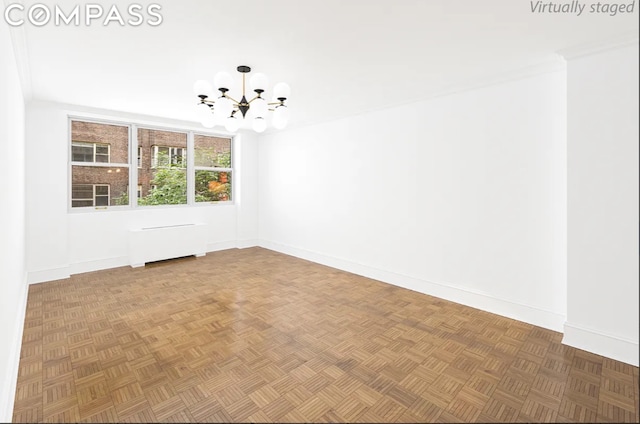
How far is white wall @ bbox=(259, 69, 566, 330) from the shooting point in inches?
116

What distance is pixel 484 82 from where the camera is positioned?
3.28 m

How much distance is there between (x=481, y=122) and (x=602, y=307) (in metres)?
1.98

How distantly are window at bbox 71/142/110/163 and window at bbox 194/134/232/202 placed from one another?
4.75 ft

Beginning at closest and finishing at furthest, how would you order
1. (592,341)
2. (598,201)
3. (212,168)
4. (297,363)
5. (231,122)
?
(598,201) → (297,363) → (592,341) → (231,122) → (212,168)

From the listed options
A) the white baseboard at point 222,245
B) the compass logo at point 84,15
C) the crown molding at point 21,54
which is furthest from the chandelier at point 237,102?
the white baseboard at point 222,245

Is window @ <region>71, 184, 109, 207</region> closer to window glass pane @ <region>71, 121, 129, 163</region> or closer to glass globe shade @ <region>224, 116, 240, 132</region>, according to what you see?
window glass pane @ <region>71, 121, 129, 163</region>

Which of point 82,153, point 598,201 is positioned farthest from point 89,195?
point 598,201

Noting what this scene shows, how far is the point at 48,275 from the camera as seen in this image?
168 inches

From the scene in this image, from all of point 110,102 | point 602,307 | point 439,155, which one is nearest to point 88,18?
point 110,102

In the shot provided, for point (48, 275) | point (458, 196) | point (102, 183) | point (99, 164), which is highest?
point (99, 164)

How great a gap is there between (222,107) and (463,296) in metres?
3.16

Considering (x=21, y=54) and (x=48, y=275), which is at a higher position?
(x=21, y=54)

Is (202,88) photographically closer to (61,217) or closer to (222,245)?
(61,217)

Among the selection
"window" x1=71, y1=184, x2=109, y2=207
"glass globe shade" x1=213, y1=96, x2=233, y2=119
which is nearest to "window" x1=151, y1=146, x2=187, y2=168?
"window" x1=71, y1=184, x2=109, y2=207
